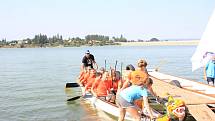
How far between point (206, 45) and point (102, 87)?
576cm

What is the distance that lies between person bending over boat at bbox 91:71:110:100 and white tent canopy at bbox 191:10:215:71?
491 cm

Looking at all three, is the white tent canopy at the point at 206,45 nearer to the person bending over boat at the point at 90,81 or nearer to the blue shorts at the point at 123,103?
the blue shorts at the point at 123,103

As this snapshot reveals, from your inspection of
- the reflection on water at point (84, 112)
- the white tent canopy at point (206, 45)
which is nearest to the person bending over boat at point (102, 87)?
the reflection on water at point (84, 112)

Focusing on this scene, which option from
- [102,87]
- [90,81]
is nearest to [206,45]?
[102,87]

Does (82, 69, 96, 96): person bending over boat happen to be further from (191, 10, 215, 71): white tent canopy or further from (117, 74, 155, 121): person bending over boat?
(117, 74, 155, 121): person bending over boat

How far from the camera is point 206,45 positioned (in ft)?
30.8

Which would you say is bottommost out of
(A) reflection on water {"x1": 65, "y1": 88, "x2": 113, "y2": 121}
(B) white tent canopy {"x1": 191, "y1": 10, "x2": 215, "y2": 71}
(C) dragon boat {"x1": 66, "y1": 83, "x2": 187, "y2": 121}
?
(A) reflection on water {"x1": 65, "y1": 88, "x2": 113, "y2": 121}

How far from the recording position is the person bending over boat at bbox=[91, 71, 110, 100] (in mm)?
14034

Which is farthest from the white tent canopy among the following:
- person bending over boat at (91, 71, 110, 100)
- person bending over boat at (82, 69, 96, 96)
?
person bending over boat at (82, 69, 96, 96)

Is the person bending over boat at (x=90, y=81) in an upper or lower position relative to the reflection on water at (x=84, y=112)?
upper

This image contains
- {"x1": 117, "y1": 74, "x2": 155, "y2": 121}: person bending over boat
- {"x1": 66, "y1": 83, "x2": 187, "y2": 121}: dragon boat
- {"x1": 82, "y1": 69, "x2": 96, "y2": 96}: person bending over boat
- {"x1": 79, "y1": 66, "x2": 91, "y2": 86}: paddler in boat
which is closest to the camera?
{"x1": 66, "y1": 83, "x2": 187, "y2": 121}: dragon boat

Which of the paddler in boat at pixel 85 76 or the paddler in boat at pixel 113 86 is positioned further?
the paddler in boat at pixel 85 76

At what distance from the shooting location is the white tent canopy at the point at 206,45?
30.2ft

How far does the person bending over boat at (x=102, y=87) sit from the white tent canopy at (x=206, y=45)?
491 cm
